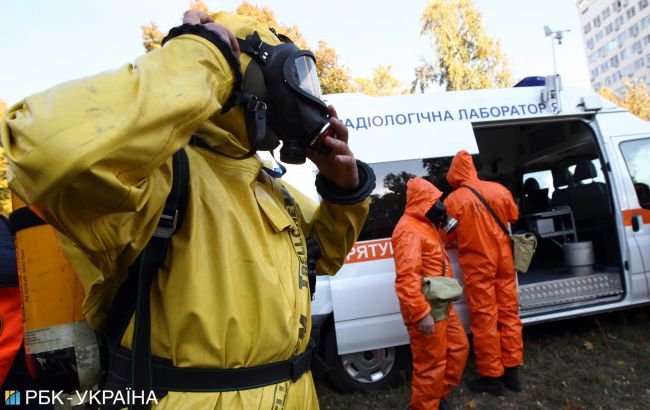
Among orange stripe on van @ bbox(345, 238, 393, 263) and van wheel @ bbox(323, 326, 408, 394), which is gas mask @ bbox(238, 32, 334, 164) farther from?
van wheel @ bbox(323, 326, 408, 394)

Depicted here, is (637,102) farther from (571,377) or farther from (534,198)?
(571,377)

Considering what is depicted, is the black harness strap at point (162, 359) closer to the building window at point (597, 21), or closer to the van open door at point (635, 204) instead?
the van open door at point (635, 204)

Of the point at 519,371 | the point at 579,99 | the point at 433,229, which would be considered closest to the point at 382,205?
the point at 433,229

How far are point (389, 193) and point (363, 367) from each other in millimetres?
1622

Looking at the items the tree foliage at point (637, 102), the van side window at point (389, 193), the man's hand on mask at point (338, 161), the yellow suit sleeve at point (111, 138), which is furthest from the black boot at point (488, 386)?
the tree foliage at point (637, 102)

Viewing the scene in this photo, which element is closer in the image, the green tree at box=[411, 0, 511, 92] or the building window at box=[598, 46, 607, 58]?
the green tree at box=[411, 0, 511, 92]

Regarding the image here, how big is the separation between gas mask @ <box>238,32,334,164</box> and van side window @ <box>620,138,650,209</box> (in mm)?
4631

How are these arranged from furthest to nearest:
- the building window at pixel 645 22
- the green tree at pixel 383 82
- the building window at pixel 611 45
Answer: the building window at pixel 611 45, the building window at pixel 645 22, the green tree at pixel 383 82

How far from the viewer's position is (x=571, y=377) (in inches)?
148

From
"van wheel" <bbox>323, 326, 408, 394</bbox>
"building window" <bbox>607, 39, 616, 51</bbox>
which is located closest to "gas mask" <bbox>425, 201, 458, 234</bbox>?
"van wheel" <bbox>323, 326, 408, 394</bbox>

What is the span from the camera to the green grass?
342cm

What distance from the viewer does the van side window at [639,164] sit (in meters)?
4.33

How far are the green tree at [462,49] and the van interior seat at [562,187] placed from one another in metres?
13.1

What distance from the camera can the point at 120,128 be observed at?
67 centimetres
